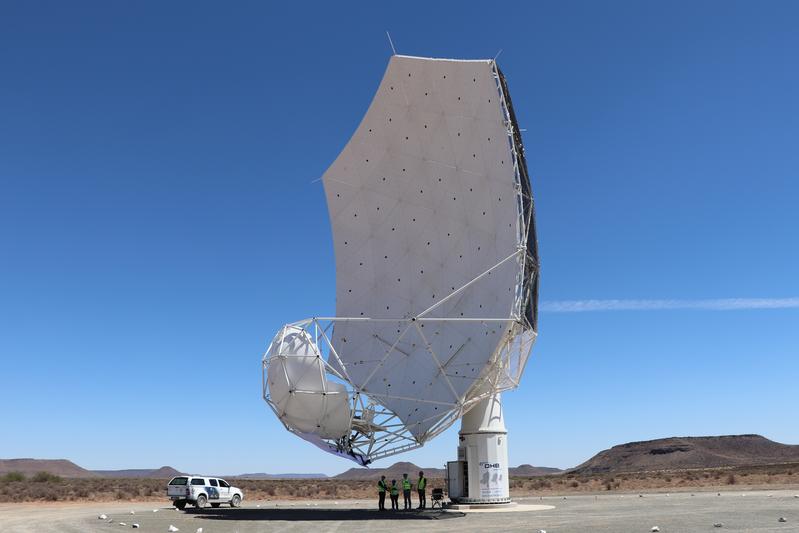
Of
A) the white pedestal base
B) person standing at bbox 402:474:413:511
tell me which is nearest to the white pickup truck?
person standing at bbox 402:474:413:511

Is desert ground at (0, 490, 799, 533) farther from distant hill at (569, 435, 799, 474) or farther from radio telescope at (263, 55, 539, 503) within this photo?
distant hill at (569, 435, 799, 474)

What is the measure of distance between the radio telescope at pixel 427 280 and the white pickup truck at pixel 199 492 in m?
12.6

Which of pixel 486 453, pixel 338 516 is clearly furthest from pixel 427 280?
pixel 338 516

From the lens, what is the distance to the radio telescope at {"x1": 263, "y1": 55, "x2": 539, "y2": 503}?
26.4 m

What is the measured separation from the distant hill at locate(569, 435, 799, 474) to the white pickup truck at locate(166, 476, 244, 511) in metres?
A: 116

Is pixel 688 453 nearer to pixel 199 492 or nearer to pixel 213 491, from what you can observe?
pixel 213 491

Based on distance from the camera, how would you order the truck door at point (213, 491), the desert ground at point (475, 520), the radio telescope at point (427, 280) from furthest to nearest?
the truck door at point (213, 491) → the radio telescope at point (427, 280) → the desert ground at point (475, 520)

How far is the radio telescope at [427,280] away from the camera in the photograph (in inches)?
1039

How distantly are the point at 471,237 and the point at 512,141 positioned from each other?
436 centimetres

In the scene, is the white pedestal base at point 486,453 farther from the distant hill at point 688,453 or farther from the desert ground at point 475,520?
the distant hill at point 688,453

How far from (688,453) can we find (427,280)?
141 meters

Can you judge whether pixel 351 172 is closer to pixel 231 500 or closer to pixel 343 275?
pixel 343 275

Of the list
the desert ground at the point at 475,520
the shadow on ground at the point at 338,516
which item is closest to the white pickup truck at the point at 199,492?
the desert ground at the point at 475,520

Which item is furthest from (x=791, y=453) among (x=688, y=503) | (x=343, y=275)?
(x=343, y=275)
